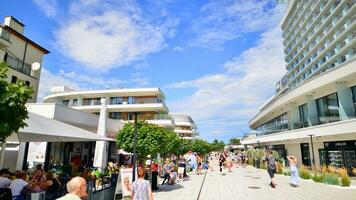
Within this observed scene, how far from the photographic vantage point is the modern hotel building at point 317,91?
2091 centimetres

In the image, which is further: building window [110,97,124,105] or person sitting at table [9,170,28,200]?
building window [110,97,124,105]

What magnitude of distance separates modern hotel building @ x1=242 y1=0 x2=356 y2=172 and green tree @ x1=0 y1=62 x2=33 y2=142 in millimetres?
19419

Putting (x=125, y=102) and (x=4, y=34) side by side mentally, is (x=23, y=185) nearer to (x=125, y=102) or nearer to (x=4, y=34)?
(x=4, y=34)

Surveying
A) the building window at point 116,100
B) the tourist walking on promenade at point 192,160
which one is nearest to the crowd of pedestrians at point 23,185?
the tourist walking on promenade at point 192,160

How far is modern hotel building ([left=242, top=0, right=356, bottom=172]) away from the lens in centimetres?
2091

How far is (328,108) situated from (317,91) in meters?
2.31

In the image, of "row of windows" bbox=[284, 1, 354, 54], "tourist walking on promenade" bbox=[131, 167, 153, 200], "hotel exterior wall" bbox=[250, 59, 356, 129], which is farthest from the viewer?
"row of windows" bbox=[284, 1, 354, 54]

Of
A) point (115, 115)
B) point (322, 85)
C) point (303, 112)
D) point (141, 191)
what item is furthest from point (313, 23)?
point (141, 191)

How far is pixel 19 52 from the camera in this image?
25594mm

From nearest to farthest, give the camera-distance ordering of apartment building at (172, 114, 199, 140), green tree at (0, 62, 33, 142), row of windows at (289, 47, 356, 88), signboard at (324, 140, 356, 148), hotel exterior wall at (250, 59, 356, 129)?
1. green tree at (0, 62, 33, 142)
2. hotel exterior wall at (250, 59, 356, 129)
3. signboard at (324, 140, 356, 148)
4. row of windows at (289, 47, 356, 88)
5. apartment building at (172, 114, 199, 140)

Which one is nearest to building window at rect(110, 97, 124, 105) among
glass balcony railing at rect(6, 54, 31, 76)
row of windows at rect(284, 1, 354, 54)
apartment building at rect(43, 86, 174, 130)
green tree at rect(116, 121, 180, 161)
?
apartment building at rect(43, 86, 174, 130)

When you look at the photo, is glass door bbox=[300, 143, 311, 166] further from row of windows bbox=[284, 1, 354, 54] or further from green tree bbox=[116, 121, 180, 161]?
row of windows bbox=[284, 1, 354, 54]

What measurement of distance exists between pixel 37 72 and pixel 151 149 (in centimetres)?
2118

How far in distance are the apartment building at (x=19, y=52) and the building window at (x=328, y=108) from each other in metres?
24.4
